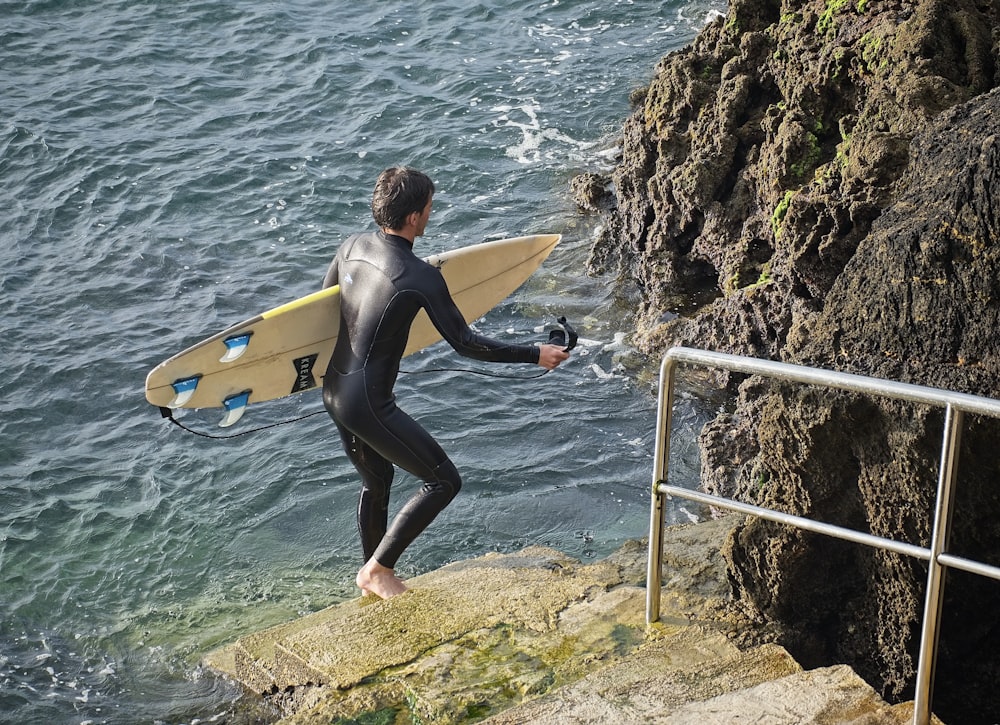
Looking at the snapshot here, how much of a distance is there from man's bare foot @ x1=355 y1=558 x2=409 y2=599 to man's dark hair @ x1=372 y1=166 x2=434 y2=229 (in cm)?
170

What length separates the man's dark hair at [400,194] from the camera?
4.95 metres

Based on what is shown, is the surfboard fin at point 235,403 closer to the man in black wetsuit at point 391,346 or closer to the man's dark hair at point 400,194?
the man in black wetsuit at point 391,346

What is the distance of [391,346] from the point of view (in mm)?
5176

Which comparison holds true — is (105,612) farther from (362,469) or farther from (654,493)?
(654,493)

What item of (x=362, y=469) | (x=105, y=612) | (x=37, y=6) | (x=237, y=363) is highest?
(x=37, y=6)

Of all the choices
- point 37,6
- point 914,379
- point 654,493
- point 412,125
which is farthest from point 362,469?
point 37,6

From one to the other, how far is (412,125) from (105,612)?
9.24 metres

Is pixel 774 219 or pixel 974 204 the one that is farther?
pixel 774 219

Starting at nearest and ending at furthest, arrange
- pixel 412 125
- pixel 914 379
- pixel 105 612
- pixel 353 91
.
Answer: pixel 914 379 → pixel 105 612 → pixel 412 125 → pixel 353 91

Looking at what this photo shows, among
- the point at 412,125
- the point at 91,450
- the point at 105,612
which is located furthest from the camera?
the point at 412,125

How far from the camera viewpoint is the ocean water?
6957 millimetres

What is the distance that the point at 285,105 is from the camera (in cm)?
1538

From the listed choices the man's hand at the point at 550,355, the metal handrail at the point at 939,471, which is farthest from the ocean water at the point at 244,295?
the metal handrail at the point at 939,471

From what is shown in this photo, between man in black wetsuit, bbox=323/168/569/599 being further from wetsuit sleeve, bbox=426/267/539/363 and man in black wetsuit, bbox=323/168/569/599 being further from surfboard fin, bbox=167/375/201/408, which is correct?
surfboard fin, bbox=167/375/201/408
